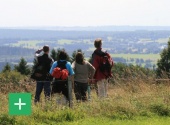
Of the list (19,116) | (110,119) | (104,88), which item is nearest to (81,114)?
(110,119)

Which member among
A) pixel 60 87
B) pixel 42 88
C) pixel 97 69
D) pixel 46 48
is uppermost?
pixel 46 48

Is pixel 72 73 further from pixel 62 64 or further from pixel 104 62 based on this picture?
pixel 104 62

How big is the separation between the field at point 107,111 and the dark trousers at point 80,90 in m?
0.42

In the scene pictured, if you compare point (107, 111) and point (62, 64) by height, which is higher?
point (62, 64)

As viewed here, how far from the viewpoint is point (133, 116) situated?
845 cm

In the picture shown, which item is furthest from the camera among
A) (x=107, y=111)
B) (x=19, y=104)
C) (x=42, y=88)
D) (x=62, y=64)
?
(x=42, y=88)

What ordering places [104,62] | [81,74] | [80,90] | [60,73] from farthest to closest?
[104,62] < [81,74] < [80,90] < [60,73]

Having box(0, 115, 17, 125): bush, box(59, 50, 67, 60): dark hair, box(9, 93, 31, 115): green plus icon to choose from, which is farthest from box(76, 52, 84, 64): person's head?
box(0, 115, 17, 125): bush

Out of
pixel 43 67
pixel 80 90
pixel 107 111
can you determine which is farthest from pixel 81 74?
pixel 107 111

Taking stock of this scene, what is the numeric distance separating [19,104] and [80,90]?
199 centimetres

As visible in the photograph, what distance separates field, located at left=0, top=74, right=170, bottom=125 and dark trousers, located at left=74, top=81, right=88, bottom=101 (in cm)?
42

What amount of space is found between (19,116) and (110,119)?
5.76 feet

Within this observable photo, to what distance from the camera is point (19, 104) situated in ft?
26.2

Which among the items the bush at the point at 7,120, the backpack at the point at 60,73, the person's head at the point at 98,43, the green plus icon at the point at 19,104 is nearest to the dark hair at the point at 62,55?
the backpack at the point at 60,73
